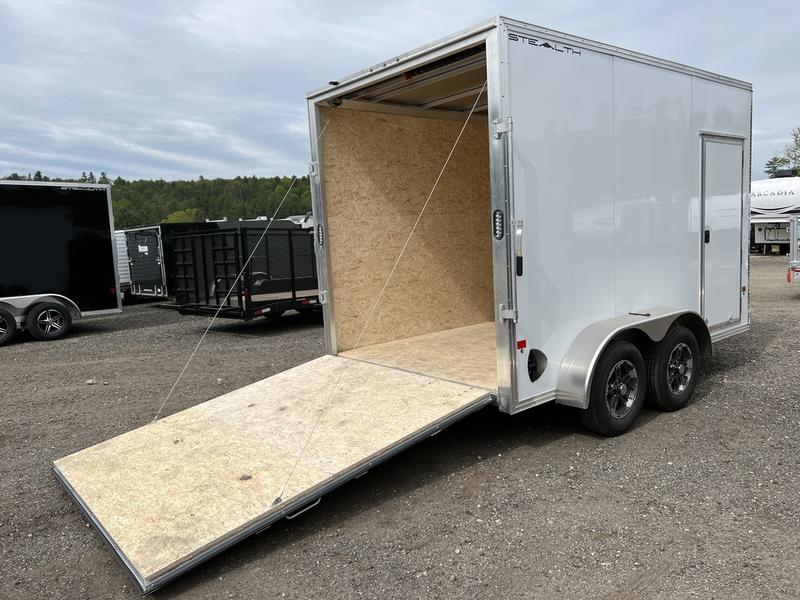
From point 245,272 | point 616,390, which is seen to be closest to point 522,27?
point 616,390

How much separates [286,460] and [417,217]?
138 inches

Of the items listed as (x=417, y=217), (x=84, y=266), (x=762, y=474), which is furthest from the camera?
(x=84, y=266)

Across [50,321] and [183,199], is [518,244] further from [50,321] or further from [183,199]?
[183,199]

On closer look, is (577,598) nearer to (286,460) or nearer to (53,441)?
(286,460)

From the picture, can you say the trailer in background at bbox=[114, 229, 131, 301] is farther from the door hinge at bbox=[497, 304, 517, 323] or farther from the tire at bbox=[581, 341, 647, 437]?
the tire at bbox=[581, 341, 647, 437]

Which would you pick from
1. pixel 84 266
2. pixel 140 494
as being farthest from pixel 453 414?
pixel 84 266

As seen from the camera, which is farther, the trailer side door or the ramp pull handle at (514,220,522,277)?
the trailer side door

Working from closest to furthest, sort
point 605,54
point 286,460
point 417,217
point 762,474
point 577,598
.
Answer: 1. point 577,598
2. point 286,460
3. point 762,474
4. point 605,54
5. point 417,217

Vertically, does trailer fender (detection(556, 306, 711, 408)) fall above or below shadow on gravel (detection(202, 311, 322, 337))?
above

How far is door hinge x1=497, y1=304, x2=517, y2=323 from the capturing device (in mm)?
3873

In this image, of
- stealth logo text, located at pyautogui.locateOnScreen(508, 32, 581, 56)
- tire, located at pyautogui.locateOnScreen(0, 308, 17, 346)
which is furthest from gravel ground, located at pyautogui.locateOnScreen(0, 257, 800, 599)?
tire, located at pyautogui.locateOnScreen(0, 308, 17, 346)

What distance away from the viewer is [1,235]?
10.0 meters

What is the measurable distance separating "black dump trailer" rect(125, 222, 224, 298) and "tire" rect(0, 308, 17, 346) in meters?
4.02

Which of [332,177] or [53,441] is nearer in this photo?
[53,441]
